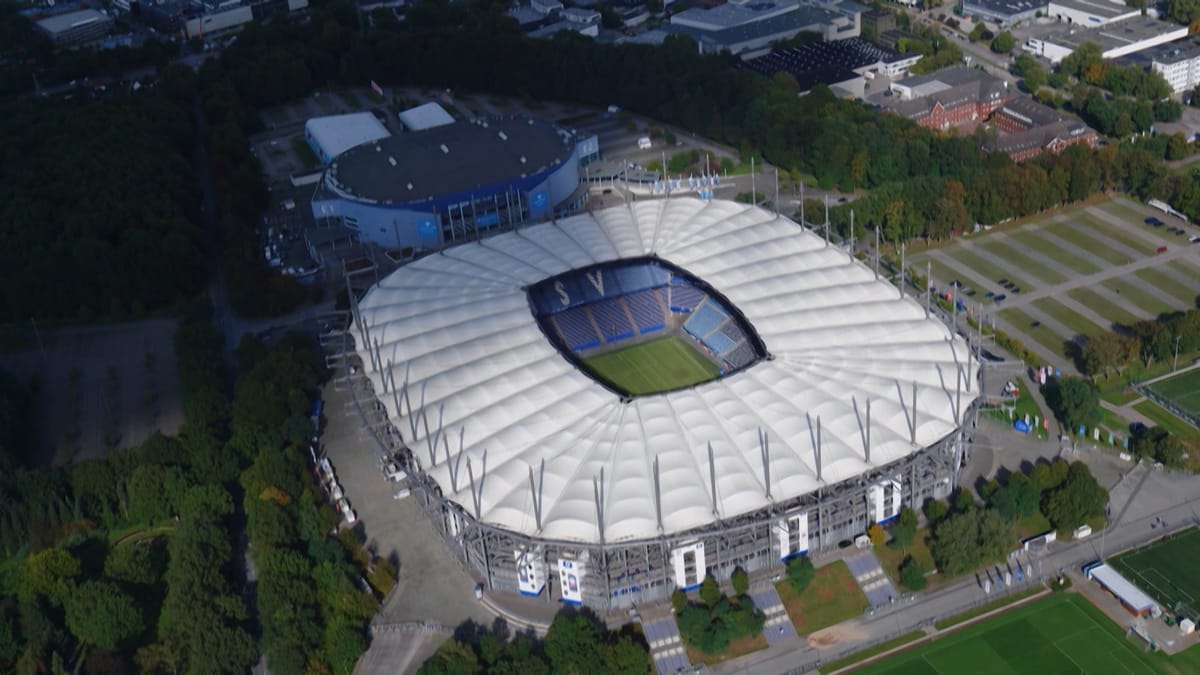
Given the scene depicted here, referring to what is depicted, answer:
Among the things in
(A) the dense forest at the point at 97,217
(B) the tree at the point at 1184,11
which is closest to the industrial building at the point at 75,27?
(A) the dense forest at the point at 97,217

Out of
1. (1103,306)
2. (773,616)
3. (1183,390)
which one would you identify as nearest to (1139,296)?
(1103,306)

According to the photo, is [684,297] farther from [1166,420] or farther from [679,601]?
[1166,420]

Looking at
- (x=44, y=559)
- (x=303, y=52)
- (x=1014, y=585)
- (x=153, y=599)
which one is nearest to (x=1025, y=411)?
(x=1014, y=585)

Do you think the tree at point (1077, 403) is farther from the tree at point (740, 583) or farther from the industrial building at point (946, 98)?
the industrial building at point (946, 98)

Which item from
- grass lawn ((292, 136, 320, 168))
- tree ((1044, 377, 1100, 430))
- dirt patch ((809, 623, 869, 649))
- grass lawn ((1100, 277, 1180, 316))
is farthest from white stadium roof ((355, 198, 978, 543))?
grass lawn ((292, 136, 320, 168))

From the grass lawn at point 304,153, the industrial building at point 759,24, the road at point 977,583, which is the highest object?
the industrial building at point 759,24

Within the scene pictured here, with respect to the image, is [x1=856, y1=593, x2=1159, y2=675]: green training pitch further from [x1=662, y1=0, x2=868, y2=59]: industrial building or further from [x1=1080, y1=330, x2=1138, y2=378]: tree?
[x1=662, y1=0, x2=868, y2=59]: industrial building
